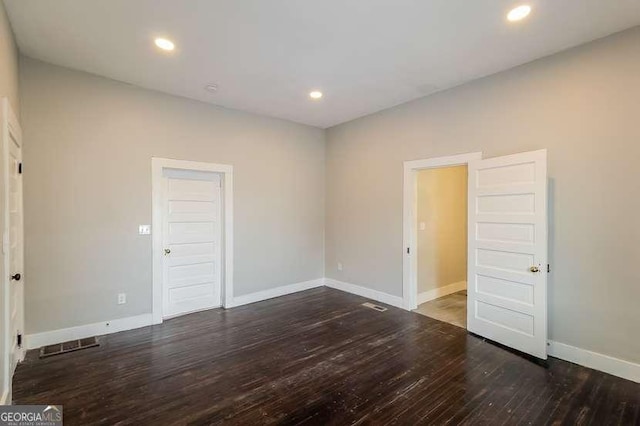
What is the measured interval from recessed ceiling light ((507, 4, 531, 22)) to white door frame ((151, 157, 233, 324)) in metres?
3.94

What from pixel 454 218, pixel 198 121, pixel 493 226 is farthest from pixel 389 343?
pixel 198 121

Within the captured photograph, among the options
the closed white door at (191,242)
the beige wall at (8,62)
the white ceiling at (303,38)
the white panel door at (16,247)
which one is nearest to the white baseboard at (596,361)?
the white ceiling at (303,38)

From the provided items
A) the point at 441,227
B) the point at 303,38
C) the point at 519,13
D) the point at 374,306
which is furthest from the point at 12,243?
the point at 441,227

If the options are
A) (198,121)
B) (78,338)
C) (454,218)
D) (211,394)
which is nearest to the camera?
(211,394)

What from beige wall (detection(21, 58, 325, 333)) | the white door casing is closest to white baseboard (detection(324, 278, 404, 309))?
beige wall (detection(21, 58, 325, 333))

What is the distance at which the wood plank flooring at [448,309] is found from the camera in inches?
170

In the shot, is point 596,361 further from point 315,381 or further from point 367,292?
point 367,292

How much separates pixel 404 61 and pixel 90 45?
327cm

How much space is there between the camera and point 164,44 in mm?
3016

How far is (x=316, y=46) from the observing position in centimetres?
306

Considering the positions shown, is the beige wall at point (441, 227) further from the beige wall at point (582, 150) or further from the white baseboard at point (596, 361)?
the white baseboard at point (596, 361)

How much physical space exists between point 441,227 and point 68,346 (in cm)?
556

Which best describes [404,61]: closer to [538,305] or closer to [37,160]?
[538,305]

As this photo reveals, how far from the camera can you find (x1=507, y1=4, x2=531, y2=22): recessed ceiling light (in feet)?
8.16
